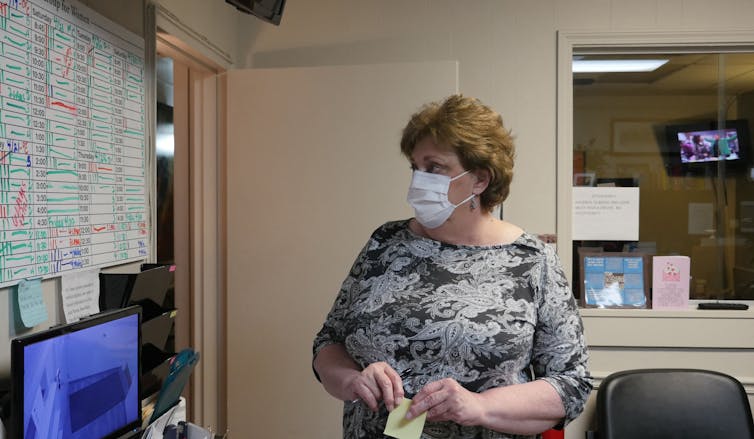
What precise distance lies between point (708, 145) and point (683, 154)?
122 mm

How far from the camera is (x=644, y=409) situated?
2330 mm

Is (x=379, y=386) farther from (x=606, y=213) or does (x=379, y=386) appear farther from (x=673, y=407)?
(x=606, y=213)

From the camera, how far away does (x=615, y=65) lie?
288cm

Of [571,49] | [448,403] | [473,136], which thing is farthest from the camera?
[571,49]

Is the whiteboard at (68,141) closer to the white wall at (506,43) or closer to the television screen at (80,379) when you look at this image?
the television screen at (80,379)

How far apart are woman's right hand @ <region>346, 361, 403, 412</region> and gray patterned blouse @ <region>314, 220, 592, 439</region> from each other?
0.09 metres

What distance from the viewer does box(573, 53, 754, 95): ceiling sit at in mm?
2852

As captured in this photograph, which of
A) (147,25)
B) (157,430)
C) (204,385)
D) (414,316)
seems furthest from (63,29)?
(204,385)

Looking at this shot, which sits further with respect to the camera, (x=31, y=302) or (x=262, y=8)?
(x=262, y=8)

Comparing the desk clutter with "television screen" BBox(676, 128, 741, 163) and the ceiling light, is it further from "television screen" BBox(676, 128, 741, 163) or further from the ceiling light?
"television screen" BBox(676, 128, 741, 163)

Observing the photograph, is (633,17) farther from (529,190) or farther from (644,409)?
(644,409)

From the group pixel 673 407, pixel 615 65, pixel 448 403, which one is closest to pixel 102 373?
A: pixel 448 403

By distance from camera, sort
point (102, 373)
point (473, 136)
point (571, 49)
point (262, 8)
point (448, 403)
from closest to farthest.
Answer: point (448, 403)
point (102, 373)
point (473, 136)
point (262, 8)
point (571, 49)

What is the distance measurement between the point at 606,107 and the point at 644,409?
4.50ft
